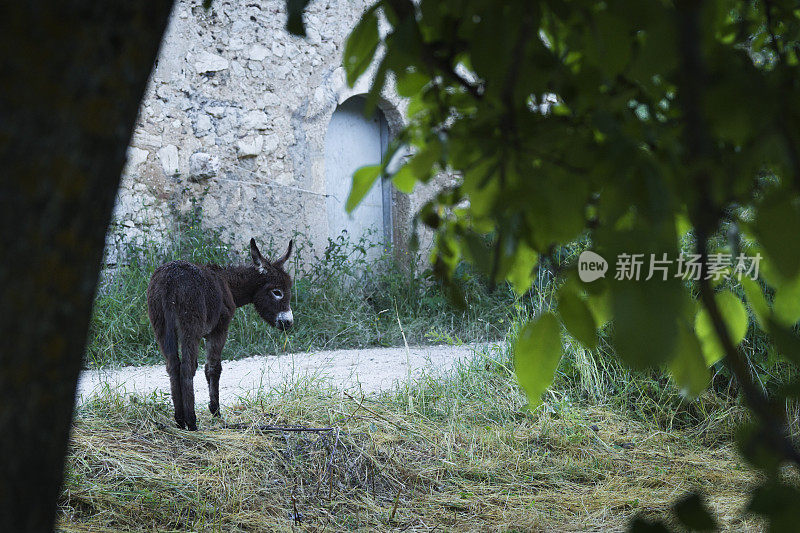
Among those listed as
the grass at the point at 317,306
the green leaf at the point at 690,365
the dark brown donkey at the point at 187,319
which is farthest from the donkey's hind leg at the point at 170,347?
the green leaf at the point at 690,365

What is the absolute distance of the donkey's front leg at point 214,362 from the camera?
3801mm

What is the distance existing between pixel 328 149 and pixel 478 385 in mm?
4010

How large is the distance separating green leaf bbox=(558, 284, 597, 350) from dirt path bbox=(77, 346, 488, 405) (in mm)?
3328

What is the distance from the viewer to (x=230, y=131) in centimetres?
680

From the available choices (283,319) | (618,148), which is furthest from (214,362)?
(618,148)

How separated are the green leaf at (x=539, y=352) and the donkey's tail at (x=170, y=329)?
2801 mm

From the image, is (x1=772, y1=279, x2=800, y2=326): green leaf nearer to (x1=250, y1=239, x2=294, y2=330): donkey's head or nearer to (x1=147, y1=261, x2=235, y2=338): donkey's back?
(x1=147, y1=261, x2=235, y2=338): donkey's back

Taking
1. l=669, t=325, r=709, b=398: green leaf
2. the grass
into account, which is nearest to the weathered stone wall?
the grass

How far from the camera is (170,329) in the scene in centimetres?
347

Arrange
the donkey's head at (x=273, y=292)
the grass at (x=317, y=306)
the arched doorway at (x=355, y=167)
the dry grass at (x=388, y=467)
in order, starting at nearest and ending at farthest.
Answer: the dry grass at (x=388, y=467) < the donkey's head at (x=273, y=292) < the grass at (x=317, y=306) < the arched doorway at (x=355, y=167)

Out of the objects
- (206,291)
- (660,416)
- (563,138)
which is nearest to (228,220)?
(206,291)

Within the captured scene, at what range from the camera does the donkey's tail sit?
11.3 ft

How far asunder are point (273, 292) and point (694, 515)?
12.8ft

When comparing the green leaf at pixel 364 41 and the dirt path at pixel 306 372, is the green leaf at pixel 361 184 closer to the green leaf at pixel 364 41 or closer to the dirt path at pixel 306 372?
the green leaf at pixel 364 41
